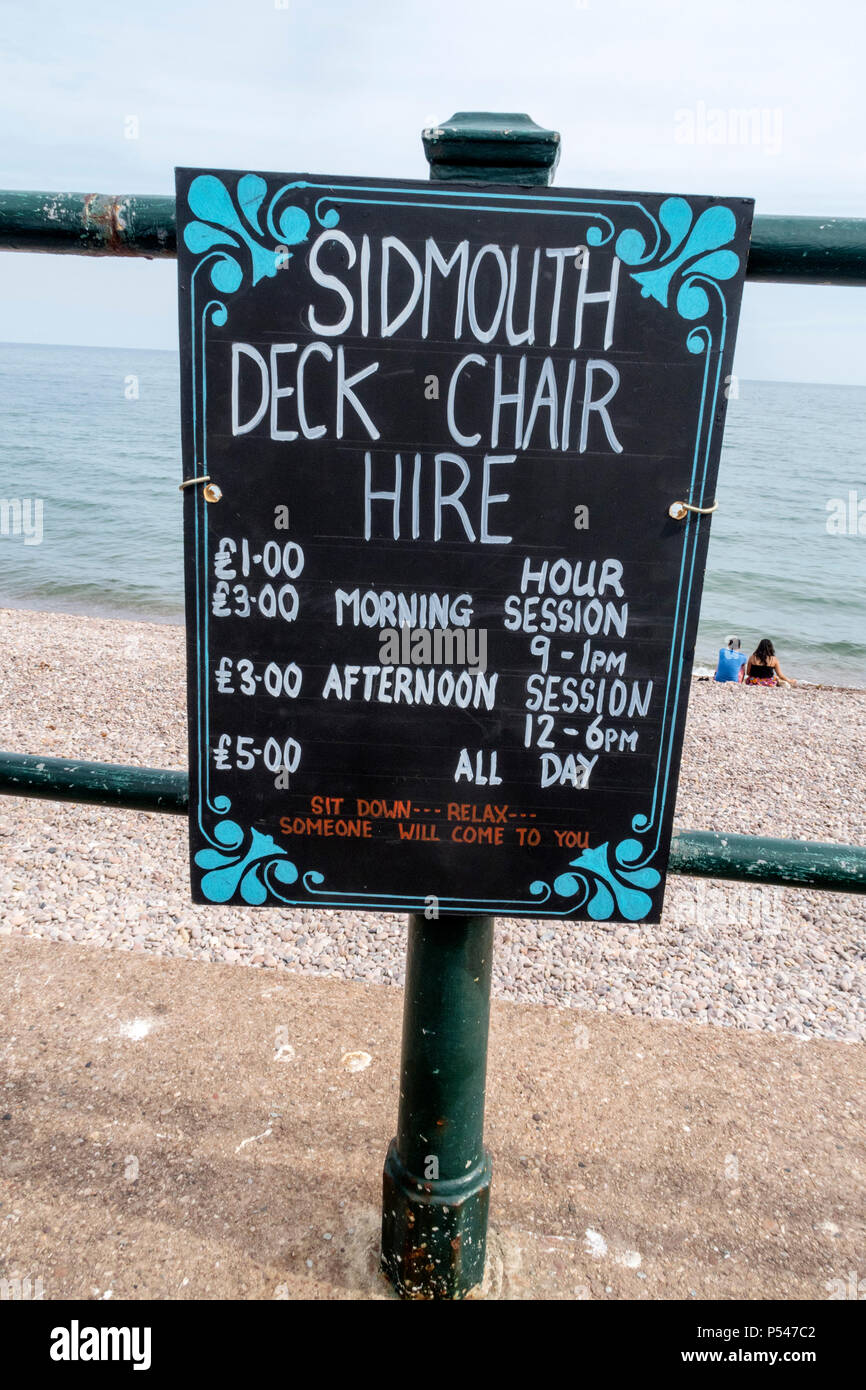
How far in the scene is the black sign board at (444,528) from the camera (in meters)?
1.42

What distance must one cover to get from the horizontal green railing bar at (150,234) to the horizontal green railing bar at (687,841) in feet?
2.99

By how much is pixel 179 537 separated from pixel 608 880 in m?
25.2

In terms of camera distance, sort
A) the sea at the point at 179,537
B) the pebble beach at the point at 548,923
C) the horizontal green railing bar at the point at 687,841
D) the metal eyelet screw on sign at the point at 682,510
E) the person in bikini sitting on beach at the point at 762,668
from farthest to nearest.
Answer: the sea at the point at 179,537
the person in bikini sitting on beach at the point at 762,668
the pebble beach at the point at 548,923
the horizontal green railing bar at the point at 687,841
the metal eyelet screw on sign at the point at 682,510

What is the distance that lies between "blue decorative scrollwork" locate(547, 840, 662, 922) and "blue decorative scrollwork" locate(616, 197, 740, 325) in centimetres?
91

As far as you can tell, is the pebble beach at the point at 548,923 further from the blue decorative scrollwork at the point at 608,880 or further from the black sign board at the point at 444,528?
the black sign board at the point at 444,528

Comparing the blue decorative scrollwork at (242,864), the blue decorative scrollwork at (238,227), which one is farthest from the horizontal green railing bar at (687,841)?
the blue decorative scrollwork at (238,227)

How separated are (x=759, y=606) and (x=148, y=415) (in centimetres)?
4936

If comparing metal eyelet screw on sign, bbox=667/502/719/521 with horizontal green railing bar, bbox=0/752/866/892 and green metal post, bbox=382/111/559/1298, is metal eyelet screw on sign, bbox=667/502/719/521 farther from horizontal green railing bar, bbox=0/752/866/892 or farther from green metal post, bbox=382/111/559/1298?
green metal post, bbox=382/111/559/1298

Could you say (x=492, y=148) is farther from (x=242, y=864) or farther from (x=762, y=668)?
(x=762, y=668)

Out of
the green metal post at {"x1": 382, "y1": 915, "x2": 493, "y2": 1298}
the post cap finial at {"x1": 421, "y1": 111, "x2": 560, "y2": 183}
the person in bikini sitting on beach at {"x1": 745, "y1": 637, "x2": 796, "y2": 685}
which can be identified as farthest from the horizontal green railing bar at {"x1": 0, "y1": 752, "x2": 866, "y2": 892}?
the person in bikini sitting on beach at {"x1": 745, "y1": 637, "x2": 796, "y2": 685}

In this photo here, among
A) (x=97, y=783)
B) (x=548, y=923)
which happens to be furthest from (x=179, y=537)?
(x=97, y=783)

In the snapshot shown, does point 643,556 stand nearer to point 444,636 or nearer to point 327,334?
point 444,636

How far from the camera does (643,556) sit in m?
1.55

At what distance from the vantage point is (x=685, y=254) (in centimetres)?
142
